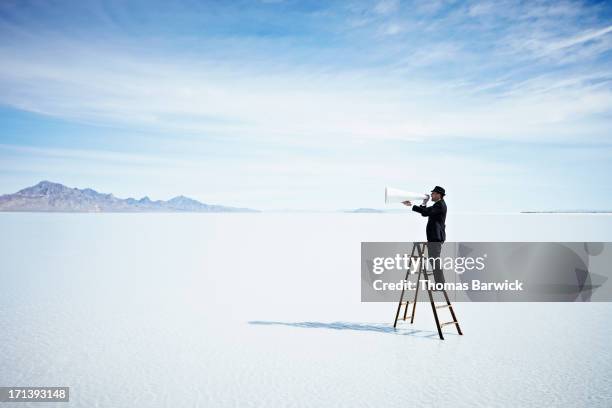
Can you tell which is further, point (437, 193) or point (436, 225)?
point (437, 193)

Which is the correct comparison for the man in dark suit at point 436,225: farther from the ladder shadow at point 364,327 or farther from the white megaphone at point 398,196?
the ladder shadow at point 364,327

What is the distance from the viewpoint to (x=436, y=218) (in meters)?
6.30

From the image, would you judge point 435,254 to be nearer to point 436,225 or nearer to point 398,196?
point 436,225

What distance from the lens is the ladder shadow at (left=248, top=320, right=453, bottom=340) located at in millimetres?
6617

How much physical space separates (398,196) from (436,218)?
594mm

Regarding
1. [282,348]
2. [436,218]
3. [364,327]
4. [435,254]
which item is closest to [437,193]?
[436,218]

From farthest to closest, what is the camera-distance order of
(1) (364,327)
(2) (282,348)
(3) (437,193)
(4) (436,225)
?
(1) (364,327) < (3) (437,193) < (4) (436,225) < (2) (282,348)

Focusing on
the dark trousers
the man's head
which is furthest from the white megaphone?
the dark trousers

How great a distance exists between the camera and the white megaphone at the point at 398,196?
21.0 feet

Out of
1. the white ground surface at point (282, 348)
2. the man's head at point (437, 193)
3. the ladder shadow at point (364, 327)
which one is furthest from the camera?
the ladder shadow at point (364, 327)

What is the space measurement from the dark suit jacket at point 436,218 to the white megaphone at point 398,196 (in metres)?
0.19

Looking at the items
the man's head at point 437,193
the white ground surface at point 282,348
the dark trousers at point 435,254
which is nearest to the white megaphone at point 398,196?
the man's head at point 437,193

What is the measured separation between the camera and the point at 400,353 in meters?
5.75

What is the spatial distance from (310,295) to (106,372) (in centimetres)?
511
